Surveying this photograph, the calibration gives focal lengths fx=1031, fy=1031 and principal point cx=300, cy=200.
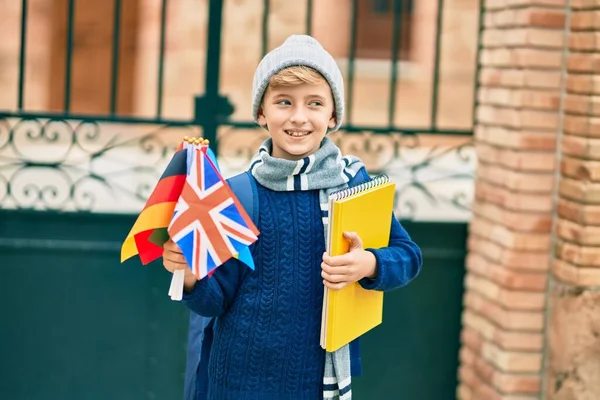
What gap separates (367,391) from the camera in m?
4.73

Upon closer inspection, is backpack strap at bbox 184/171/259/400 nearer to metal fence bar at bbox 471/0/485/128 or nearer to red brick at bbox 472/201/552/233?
red brick at bbox 472/201/552/233

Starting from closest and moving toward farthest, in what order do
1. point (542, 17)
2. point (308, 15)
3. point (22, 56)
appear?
point (542, 17) < point (22, 56) < point (308, 15)

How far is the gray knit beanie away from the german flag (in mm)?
279

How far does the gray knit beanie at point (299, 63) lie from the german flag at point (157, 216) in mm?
279

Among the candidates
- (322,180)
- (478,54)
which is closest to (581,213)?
(478,54)

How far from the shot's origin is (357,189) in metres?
2.38

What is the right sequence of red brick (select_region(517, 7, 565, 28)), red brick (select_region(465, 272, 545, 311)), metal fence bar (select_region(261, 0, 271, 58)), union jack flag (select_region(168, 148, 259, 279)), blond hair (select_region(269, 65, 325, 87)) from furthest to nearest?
metal fence bar (select_region(261, 0, 271, 58)) → red brick (select_region(465, 272, 545, 311)) → red brick (select_region(517, 7, 565, 28)) → blond hair (select_region(269, 65, 325, 87)) → union jack flag (select_region(168, 148, 259, 279))

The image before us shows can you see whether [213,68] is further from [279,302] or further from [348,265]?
[348,265]

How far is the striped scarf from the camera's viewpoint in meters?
2.45

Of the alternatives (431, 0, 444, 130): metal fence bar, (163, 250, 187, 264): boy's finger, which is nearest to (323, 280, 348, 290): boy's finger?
(163, 250, 187, 264): boy's finger

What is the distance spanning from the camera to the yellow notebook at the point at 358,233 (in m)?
2.31

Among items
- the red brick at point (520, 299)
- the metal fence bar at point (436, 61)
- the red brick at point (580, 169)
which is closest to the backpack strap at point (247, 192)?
the red brick at point (580, 169)

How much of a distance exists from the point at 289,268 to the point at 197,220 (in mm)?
295

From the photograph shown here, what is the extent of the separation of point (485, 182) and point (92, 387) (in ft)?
6.41
